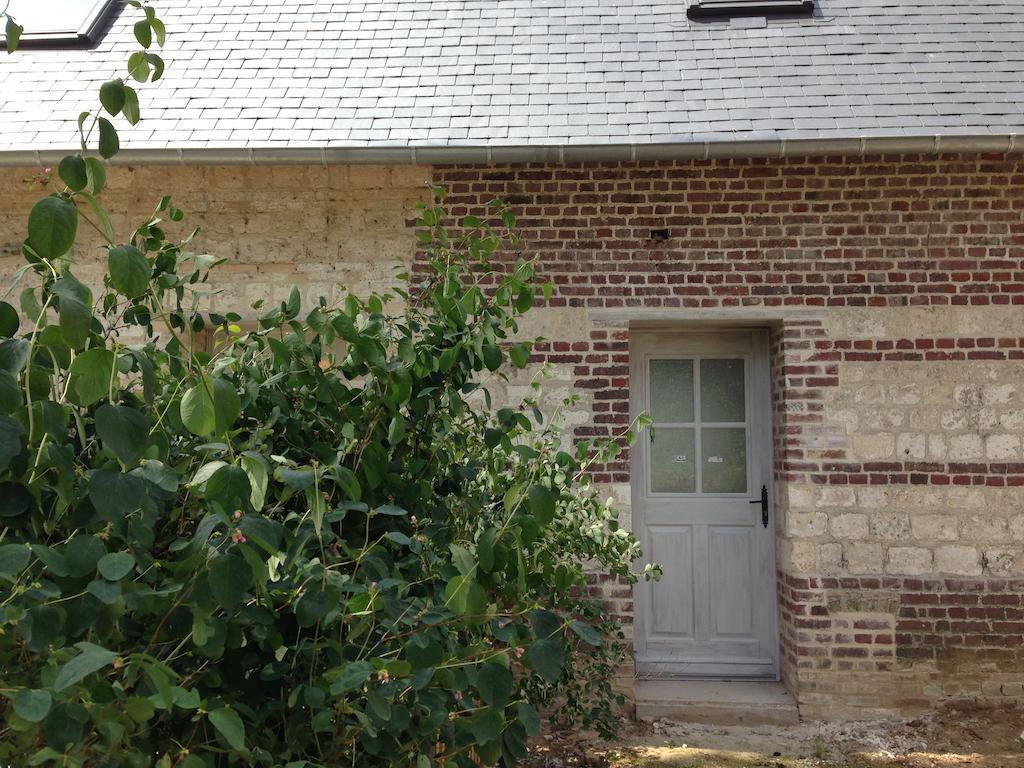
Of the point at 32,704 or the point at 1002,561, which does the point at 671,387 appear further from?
the point at 32,704

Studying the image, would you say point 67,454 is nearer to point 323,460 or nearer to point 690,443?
point 323,460

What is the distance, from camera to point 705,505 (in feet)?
19.3

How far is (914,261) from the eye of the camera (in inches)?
215

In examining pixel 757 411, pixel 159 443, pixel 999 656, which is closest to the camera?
pixel 159 443

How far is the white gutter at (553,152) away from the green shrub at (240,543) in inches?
122

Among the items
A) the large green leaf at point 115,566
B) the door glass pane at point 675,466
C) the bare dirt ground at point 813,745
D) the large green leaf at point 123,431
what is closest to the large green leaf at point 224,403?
the large green leaf at point 123,431

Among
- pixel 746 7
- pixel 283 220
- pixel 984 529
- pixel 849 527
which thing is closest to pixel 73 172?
pixel 283 220

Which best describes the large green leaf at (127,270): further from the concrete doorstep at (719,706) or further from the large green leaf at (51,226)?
the concrete doorstep at (719,706)

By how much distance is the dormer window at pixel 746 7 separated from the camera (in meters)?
6.56

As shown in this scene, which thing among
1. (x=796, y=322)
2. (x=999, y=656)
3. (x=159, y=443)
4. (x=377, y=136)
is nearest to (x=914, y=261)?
(x=796, y=322)

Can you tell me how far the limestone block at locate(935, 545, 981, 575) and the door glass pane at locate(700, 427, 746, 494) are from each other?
1.21 metres

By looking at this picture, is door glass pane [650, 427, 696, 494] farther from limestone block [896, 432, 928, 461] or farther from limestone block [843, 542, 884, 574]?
limestone block [896, 432, 928, 461]

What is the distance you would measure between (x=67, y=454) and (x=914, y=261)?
5229mm

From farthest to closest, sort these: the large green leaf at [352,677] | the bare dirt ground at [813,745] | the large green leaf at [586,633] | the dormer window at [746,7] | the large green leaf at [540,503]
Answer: the dormer window at [746,7], the bare dirt ground at [813,745], the large green leaf at [540,503], the large green leaf at [586,633], the large green leaf at [352,677]
